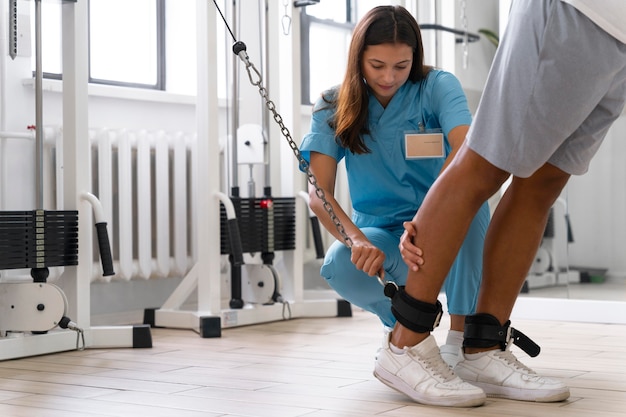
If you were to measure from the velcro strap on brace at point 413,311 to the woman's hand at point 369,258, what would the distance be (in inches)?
2.5

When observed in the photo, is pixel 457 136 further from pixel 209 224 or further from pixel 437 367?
pixel 209 224

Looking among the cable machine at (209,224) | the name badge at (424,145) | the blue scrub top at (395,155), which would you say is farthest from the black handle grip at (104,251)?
the name badge at (424,145)

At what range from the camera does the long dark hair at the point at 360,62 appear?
2107 millimetres

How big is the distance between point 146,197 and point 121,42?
27.5 inches

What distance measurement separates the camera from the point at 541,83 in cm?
161

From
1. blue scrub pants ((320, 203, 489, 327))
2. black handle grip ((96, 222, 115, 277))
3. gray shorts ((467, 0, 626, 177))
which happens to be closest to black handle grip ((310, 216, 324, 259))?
black handle grip ((96, 222, 115, 277))

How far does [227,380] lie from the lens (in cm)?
217

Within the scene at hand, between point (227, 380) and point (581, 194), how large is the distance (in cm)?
186

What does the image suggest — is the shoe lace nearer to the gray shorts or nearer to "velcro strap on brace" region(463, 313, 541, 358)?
"velcro strap on brace" region(463, 313, 541, 358)

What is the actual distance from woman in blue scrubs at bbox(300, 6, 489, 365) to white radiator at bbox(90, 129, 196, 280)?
4.19 ft

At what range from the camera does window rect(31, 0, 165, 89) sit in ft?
11.3

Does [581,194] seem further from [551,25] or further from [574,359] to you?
[551,25]

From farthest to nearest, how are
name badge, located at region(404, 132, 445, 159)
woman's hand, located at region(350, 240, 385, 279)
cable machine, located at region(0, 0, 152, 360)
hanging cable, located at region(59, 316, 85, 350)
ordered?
hanging cable, located at region(59, 316, 85, 350), cable machine, located at region(0, 0, 152, 360), name badge, located at region(404, 132, 445, 159), woman's hand, located at region(350, 240, 385, 279)

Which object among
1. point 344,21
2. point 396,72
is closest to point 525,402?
point 396,72
